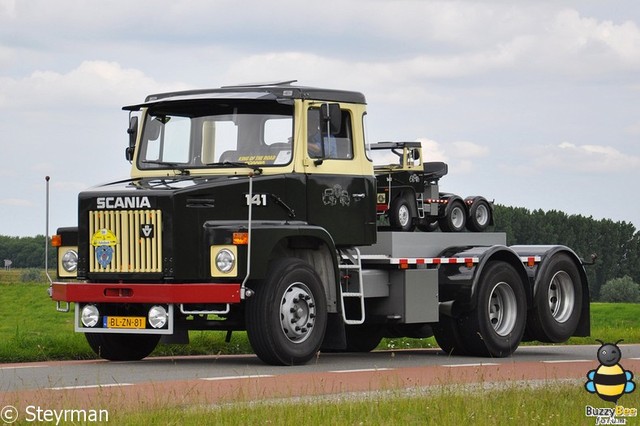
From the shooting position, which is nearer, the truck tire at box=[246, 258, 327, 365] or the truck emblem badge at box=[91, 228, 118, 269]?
the truck tire at box=[246, 258, 327, 365]

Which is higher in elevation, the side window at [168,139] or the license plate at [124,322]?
the side window at [168,139]

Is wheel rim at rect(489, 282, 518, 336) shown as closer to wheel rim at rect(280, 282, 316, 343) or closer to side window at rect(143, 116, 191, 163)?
wheel rim at rect(280, 282, 316, 343)

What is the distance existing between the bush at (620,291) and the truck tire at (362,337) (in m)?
90.3

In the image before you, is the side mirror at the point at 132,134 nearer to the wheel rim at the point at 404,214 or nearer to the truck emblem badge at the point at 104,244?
the truck emblem badge at the point at 104,244

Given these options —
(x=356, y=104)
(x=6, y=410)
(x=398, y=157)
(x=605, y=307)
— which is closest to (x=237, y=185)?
(x=356, y=104)

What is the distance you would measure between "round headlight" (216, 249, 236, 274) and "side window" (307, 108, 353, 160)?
2.00 metres

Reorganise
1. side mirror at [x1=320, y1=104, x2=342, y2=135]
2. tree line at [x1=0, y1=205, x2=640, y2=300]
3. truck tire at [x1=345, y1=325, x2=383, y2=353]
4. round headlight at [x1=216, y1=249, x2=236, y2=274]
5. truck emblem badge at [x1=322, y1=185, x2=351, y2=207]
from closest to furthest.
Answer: round headlight at [x1=216, y1=249, x2=236, y2=274]
side mirror at [x1=320, y1=104, x2=342, y2=135]
truck emblem badge at [x1=322, y1=185, x2=351, y2=207]
truck tire at [x1=345, y1=325, x2=383, y2=353]
tree line at [x1=0, y1=205, x2=640, y2=300]

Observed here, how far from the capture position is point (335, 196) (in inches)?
660

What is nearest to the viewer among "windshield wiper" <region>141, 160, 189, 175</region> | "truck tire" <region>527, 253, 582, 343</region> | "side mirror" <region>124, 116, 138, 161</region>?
"windshield wiper" <region>141, 160, 189, 175</region>

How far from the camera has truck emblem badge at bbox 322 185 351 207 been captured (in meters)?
16.6

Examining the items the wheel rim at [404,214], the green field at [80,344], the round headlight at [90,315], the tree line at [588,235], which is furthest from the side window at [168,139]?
the tree line at [588,235]

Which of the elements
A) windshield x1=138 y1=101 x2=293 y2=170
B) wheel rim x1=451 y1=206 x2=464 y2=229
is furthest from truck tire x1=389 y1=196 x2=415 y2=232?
windshield x1=138 y1=101 x2=293 y2=170

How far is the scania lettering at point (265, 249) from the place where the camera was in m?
15.2

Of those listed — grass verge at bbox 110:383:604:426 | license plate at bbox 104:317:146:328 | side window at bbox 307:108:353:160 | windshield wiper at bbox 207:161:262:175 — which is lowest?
grass verge at bbox 110:383:604:426
